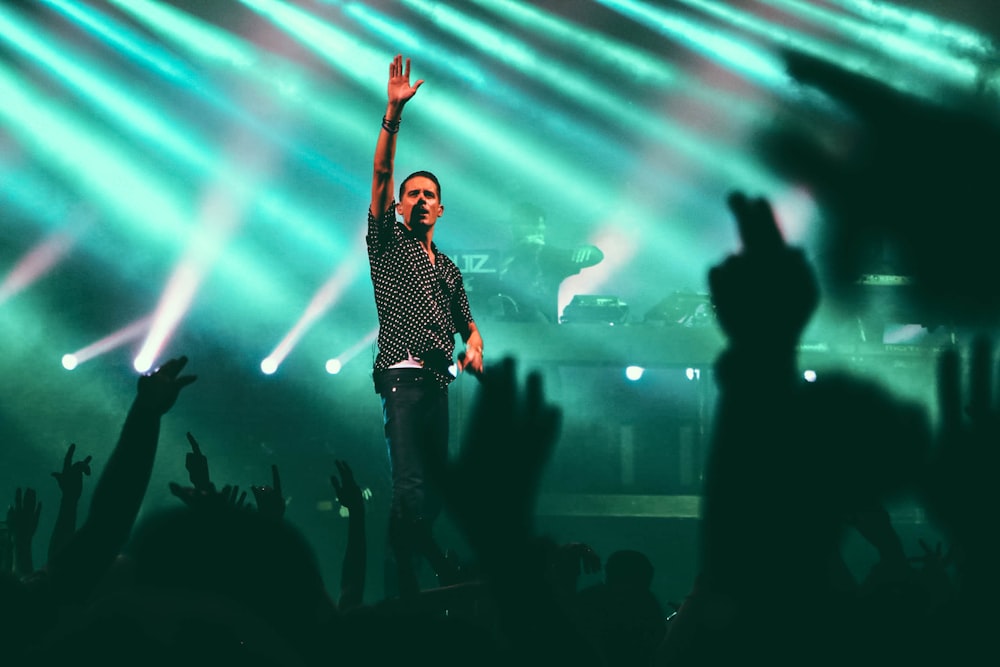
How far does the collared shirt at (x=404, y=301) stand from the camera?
10.8 ft

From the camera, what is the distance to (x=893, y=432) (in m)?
4.84

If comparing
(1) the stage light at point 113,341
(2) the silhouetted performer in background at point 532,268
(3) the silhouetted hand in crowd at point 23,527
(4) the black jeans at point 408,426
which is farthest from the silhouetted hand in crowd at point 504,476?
(1) the stage light at point 113,341

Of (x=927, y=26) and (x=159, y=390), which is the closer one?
(x=159, y=390)

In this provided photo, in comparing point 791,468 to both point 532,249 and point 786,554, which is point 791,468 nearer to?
point 786,554

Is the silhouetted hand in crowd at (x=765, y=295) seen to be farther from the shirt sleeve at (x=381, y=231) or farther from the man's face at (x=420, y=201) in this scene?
the man's face at (x=420, y=201)

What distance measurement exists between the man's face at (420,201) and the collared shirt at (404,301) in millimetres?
86

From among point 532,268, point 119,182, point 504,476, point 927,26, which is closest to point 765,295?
point 504,476

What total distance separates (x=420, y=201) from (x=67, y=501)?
1.61 metres

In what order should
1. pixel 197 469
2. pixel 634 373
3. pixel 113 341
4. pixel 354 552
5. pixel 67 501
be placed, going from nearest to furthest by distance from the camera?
pixel 354 552
pixel 197 469
pixel 67 501
pixel 634 373
pixel 113 341

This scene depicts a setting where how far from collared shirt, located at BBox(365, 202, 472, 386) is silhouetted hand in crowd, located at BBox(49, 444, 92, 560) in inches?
43.7

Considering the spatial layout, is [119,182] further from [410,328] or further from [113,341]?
[410,328]

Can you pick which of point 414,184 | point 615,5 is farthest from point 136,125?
point 414,184

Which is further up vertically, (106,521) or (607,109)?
(607,109)

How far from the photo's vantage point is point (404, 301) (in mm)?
3338
